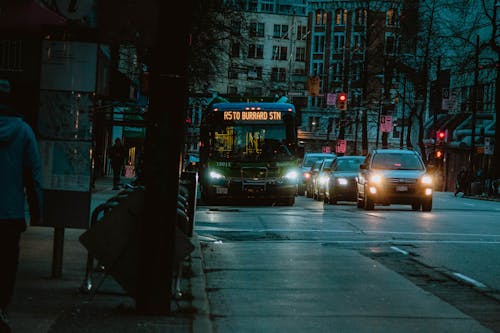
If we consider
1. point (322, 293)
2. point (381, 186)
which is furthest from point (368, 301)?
point (381, 186)

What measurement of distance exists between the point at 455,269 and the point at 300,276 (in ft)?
7.82

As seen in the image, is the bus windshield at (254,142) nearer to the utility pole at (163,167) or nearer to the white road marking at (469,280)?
the white road marking at (469,280)

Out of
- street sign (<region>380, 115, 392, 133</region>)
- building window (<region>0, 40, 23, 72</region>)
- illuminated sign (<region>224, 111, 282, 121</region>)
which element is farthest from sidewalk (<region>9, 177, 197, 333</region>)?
street sign (<region>380, 115, 392, 133</region>)

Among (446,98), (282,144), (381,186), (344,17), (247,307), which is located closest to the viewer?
(247,307)

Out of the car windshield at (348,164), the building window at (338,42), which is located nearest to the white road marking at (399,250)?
the car windshield at (348,164)

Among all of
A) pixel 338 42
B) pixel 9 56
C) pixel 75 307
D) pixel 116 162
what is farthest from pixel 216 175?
pixel 338 42

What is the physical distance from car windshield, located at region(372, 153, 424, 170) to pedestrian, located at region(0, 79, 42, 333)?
2292 cm

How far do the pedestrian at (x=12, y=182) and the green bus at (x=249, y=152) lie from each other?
75.4ft

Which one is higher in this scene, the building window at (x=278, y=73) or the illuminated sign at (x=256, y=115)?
the building window at (x=278, y=73)

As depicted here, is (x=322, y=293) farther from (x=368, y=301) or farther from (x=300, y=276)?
(x=300, y=276)

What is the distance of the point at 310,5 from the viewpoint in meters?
123

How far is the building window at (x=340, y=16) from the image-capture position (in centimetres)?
11994

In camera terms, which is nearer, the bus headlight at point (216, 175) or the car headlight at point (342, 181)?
the bus headlight at point (216, 175)

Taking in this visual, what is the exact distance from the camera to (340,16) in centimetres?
12069
